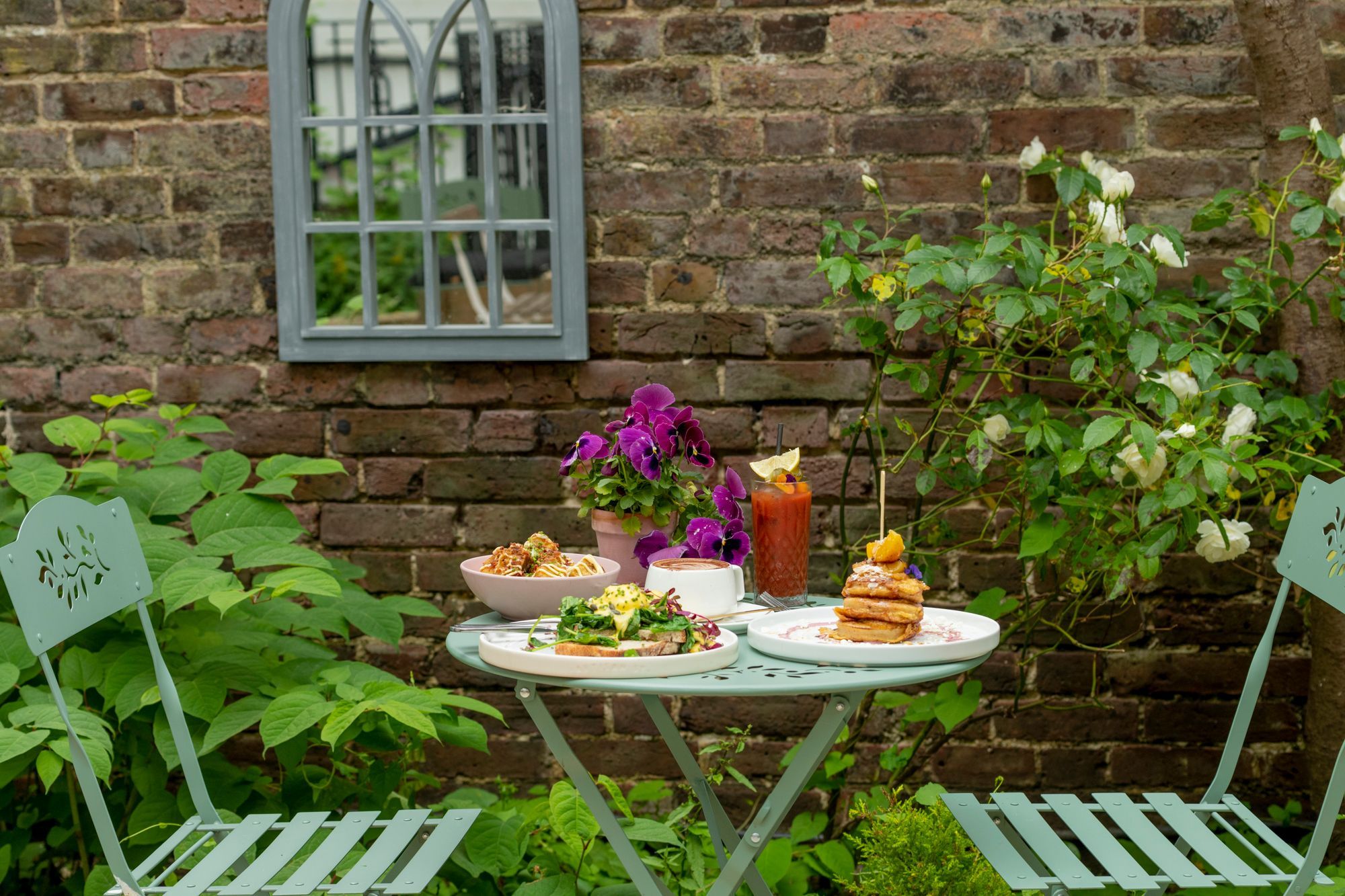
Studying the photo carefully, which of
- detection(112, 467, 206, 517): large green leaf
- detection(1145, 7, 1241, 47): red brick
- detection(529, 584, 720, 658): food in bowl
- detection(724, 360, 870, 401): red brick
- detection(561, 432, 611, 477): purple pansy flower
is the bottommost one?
detection(529, 584, 720, 658): food in bowl

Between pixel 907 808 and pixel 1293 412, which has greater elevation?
pixel 1293 412

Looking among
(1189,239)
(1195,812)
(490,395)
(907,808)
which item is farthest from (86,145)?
(1195,812)

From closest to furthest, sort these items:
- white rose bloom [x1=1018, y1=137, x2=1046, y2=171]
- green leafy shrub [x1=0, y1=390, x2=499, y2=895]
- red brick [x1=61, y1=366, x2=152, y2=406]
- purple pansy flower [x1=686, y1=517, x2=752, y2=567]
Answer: purple pansy flower [x1=686, y1=517, x2=752, y2=567] → green leafy shrub [x1=0, y1=390, x2=499, y2=895] → white rose bloom [x1=1018, y1=137, x2=1046, y2=171] → red brick [x1=61, y1=366, x2=152, y2=406]

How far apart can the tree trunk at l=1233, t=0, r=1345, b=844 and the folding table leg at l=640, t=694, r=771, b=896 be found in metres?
1.35

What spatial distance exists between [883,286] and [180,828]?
1571 mm

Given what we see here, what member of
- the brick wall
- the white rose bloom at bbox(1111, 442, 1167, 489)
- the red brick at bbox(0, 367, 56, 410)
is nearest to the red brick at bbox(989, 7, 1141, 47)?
the brick wall

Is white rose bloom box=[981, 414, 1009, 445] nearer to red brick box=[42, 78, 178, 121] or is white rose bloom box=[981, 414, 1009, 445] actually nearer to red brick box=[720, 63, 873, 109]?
red brick box=[720, 63, 873, 109]

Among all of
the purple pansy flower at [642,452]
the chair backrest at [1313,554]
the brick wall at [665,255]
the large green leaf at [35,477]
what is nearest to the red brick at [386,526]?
the brick wall at [665,255]

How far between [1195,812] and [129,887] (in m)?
1.63

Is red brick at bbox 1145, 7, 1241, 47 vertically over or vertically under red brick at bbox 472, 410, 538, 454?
over

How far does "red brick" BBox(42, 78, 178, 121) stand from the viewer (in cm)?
284

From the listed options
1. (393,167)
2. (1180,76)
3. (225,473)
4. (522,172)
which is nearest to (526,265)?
(522,172)

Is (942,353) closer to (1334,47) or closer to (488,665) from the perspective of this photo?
(1334,47)

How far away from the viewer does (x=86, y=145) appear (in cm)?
287
